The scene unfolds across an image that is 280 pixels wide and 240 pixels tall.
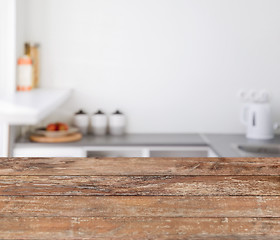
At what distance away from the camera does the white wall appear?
270cm

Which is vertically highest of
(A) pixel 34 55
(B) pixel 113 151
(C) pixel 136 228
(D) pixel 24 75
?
(A) pixel 34 55

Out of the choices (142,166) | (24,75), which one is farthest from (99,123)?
(142,166)

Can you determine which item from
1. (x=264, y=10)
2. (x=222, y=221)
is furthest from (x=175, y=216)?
(x=264, y=10)

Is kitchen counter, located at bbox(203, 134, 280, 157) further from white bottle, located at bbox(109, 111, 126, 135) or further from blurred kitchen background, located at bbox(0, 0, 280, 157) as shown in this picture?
white bottle, located at bbox(109, 111, 126, 135)

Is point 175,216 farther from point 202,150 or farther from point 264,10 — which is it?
point 264,10

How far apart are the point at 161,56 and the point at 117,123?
0.48 metres

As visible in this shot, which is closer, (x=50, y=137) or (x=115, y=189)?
(x=115, y=189)

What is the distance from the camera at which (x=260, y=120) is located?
100 inches

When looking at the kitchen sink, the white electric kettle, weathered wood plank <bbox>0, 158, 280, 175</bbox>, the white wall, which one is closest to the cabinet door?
the white wall

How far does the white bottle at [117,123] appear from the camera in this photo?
105 inches

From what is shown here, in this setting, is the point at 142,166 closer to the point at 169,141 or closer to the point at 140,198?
the point at 140,198

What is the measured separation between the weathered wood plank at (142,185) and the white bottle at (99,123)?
190cm

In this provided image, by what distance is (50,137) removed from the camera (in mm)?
2412

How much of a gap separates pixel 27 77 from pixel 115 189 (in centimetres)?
183
